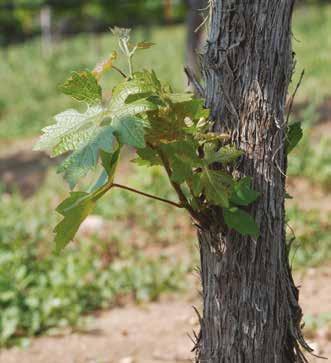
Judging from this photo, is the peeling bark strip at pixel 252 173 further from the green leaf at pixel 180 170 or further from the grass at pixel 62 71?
the grass at pixel 62 71

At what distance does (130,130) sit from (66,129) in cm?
17

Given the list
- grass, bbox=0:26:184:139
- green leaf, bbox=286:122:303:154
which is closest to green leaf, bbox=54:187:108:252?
green leaf, bbox=286:122:303:154

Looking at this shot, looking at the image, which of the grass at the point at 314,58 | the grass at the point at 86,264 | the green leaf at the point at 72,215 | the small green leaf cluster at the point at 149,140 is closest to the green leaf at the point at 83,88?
the small green leaf cluster at the point at 149,140

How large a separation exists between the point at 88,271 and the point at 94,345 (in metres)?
0.81

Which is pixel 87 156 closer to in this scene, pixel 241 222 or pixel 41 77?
pixel 241 222

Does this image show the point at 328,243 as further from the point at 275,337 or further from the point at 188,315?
the point at 275,337

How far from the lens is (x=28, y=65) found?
15.5 m

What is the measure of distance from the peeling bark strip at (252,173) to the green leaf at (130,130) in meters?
0.34

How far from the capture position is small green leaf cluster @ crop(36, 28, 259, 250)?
155cm

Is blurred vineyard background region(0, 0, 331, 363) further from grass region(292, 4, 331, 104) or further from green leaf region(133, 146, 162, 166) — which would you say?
green leaf region(133, 146, 162, 166)

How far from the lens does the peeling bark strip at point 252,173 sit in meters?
1.73

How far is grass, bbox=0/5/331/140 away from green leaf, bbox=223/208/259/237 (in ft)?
21.0

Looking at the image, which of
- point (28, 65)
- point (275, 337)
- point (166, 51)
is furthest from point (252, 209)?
point (166, 51)

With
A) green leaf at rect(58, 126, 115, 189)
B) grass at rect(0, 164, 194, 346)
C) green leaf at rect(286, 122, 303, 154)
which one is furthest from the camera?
grass at rect(0, 164, 194, 346)
